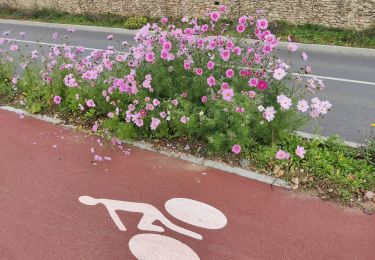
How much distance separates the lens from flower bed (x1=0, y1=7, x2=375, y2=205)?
4820 mm

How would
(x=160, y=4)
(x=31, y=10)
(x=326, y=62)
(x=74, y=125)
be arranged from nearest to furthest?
(x=74, y=125) → (x=326, y=62) → (x=160, y=4) → (x=31, y=10)

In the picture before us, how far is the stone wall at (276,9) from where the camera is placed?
535 inches

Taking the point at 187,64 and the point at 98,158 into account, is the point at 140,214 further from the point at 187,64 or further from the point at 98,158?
the point at 187,64

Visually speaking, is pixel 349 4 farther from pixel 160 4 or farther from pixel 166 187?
pixel 166 187

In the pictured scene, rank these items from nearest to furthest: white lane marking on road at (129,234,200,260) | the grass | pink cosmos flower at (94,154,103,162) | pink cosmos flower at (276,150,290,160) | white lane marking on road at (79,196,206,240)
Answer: white lane marking on road at (129,234,200,260)
white lane marking on road at (79,196,206,240)
pink cosmos flower at (276,150,290,160)
pink cosmos flower at (94,154,103,162)
the grass

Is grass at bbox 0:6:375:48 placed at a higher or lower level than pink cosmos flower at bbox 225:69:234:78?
lower

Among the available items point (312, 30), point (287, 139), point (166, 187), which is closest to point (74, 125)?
point (166, 187)

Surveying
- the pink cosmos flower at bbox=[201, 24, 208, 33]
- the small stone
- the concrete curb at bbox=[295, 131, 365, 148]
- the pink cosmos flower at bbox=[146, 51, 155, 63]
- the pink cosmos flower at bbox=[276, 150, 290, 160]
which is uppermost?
the pink cosmos flower at bbox=[201, 24, 208, 33]

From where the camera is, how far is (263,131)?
5.11 meters

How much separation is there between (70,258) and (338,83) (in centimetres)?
727

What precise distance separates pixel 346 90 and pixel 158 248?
20.4ft

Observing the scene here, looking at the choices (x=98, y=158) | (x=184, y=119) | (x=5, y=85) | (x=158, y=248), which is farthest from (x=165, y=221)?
(x=5, y=85)

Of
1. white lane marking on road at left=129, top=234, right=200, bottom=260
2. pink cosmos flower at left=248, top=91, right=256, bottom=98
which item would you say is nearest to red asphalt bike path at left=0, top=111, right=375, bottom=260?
white lane marking on road at left=129, top=234, right=200, bottom=260

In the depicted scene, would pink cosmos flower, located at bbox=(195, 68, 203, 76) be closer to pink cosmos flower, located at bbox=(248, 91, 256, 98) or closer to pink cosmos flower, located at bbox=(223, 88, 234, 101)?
pink cosmos flower, located at bbox=(223, 88, 234, 101)
